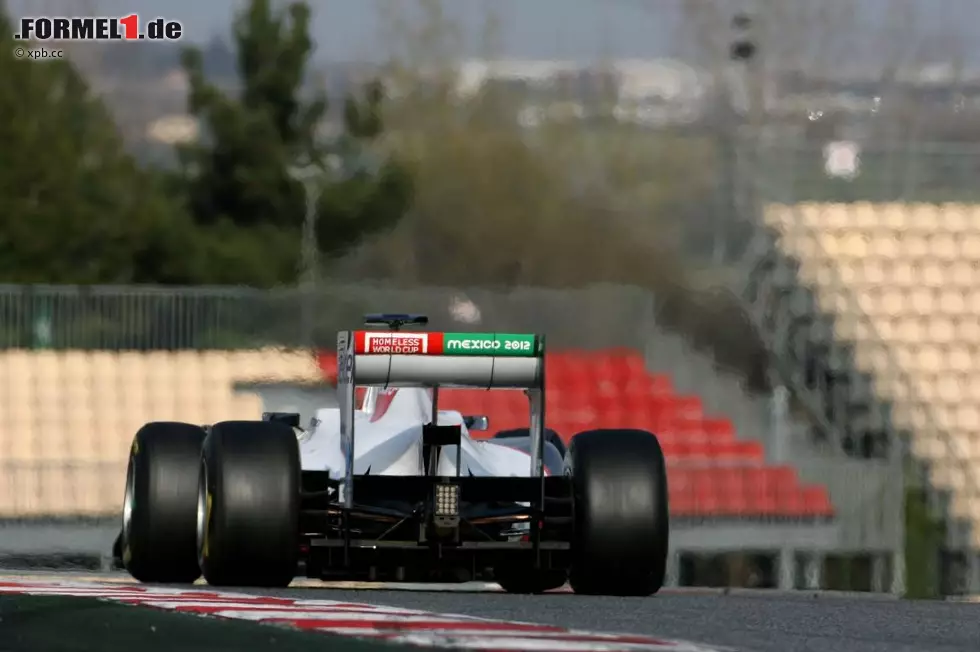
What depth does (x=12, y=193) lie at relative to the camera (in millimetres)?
23922

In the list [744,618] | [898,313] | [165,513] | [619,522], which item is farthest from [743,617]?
[898,313]

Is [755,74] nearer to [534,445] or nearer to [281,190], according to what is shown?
[281,190]

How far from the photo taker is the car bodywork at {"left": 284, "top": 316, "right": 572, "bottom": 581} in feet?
34.6

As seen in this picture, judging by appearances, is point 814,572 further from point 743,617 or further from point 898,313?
point 743,617

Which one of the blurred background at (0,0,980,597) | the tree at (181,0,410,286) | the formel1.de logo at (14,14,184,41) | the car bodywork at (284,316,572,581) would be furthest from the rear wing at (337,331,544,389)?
the tree at (181,0,410,286)

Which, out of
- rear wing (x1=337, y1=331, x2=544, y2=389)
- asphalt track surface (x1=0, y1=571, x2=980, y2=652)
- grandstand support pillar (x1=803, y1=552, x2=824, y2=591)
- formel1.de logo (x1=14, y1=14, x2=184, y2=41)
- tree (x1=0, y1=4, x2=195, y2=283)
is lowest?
grandstand support pillar (x1=803, y1=552, x2=824, y2=591)

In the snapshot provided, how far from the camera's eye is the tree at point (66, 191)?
939 inches

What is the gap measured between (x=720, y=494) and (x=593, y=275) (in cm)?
359

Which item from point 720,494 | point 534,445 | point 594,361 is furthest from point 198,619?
point 594,361

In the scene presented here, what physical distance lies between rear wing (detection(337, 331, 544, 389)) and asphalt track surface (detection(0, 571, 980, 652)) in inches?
40.5

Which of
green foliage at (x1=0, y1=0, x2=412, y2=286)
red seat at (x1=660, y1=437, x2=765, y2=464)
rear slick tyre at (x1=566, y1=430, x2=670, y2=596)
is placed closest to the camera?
rear slick tyre at (x1=566, y1=430, x2=670, y2=596)

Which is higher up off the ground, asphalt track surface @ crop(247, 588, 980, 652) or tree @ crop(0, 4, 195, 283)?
tree @ crop(0, 4, 195, 283)

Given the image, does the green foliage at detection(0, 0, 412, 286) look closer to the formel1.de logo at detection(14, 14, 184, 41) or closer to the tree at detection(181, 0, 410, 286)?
the tree at detection(181, 0, 410, 286)

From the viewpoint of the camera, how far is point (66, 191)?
24219 millimetres
